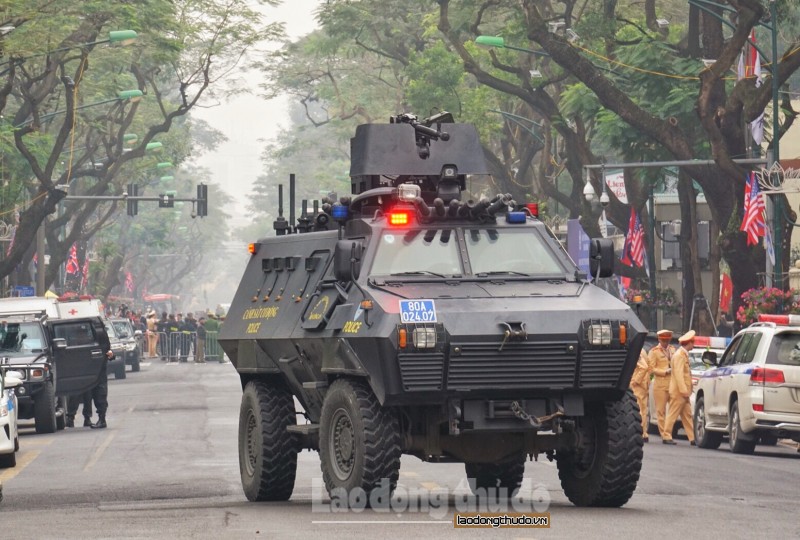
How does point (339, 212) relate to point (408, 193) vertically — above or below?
below

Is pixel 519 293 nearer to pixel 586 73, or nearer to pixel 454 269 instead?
pixel 454 269

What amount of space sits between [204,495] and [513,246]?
433 centimetres

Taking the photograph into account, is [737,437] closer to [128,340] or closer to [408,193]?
[408,193]

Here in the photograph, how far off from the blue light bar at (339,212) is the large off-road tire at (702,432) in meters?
11.7

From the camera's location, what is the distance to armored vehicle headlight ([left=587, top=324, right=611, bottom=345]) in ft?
44.8

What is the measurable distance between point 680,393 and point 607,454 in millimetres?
12731

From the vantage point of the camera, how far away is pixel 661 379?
2686 cm

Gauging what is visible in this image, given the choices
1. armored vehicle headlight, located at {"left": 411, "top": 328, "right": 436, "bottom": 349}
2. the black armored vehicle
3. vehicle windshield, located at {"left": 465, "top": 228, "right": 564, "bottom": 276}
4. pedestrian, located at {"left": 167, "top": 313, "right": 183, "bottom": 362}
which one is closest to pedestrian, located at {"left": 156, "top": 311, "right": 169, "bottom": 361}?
pedestrian, located at {"left": 167, "top": 313, "right": 183, "bottom": 362}

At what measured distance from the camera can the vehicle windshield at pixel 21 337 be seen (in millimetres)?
31094

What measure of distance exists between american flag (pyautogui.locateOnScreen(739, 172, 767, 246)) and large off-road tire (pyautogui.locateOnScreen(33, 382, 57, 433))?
14404 mm

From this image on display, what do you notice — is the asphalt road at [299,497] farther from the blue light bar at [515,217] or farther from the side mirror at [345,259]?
the blue light bar at [515,217]

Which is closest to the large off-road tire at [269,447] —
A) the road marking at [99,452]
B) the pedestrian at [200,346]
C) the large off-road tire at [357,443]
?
the large off-road tire at [357,443]

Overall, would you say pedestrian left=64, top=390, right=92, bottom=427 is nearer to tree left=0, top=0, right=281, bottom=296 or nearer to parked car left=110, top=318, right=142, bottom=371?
tree left=0, top=0, right=281, bottom=296

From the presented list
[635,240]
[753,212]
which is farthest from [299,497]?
[635,240]
